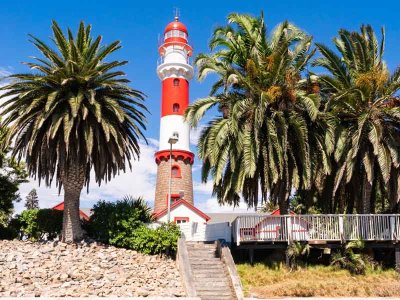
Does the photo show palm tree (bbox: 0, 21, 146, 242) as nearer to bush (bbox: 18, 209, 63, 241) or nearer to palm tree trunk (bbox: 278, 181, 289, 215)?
bush (bbox: 18, 209, 63, 241)

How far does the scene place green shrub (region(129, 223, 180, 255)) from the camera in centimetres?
2400

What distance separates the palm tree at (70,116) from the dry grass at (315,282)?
29.7 ft

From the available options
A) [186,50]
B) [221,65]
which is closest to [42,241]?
[221,65]

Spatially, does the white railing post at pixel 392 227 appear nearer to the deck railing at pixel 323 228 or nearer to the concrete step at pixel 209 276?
the deck railing at pixel 323 228

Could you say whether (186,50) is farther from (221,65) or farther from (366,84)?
(366,84)

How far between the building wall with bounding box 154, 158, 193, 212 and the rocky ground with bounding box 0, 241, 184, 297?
15799 mm

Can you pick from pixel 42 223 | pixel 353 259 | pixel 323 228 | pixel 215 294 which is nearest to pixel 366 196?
pixel 323 228

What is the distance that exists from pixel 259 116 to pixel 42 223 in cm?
1331

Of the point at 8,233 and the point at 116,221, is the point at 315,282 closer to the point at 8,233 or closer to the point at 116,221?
the point at 116,221

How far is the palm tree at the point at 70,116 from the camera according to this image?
24375mm

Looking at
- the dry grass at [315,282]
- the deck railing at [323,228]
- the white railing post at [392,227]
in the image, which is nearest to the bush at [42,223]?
the deck railing at [323,228]

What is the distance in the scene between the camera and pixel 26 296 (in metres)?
18.4

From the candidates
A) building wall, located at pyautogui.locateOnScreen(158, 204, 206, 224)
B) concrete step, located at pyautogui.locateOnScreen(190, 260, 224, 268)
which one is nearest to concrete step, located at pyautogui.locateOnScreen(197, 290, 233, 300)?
concrete step, located at pyautogui.locateOnScreen(190, 260, 224, 268)

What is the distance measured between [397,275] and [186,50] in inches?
1156
